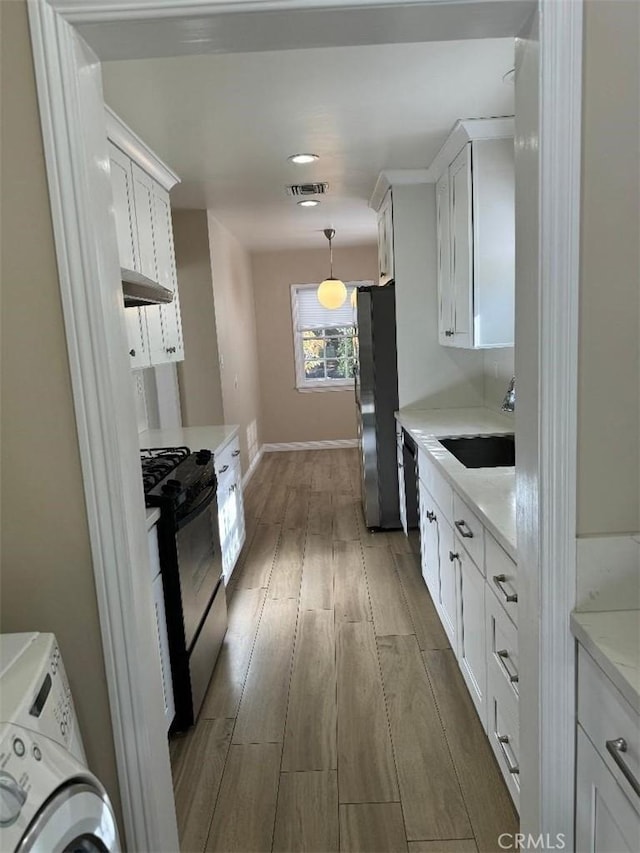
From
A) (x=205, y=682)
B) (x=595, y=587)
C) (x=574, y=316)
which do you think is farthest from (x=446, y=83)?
(x=205, y=682)

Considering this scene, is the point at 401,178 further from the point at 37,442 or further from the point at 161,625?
the point at 37,442

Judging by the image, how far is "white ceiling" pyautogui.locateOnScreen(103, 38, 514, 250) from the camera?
208 cm

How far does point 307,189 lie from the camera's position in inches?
159

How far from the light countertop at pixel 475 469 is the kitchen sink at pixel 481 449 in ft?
0.14

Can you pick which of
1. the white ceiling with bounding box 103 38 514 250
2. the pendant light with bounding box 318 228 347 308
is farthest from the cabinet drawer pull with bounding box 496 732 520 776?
the pendant light with bounding box 318 228 347 308

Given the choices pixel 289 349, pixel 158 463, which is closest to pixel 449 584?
pixel 158 463

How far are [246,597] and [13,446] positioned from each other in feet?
8.04

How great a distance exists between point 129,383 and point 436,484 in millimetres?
1776

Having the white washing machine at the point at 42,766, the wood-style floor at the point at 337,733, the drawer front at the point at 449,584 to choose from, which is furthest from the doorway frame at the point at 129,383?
the drawer front at the point at 449,584

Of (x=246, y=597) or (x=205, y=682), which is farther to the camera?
(x=246, y=597)

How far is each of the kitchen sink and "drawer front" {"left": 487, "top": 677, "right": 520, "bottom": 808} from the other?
4.56 feet

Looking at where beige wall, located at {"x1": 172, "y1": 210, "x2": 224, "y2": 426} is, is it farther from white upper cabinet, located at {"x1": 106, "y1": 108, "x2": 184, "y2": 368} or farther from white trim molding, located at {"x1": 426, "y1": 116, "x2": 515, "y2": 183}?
white trim molding, located at {"x1": 426, "y1": 116, "x2": 515, "y2": 183}

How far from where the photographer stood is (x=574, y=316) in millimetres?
1100

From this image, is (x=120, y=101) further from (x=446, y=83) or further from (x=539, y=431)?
(x=539, y=431)
